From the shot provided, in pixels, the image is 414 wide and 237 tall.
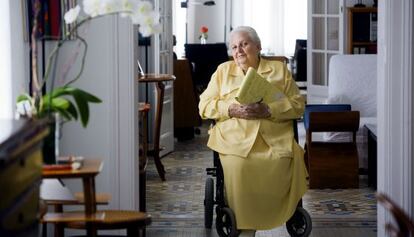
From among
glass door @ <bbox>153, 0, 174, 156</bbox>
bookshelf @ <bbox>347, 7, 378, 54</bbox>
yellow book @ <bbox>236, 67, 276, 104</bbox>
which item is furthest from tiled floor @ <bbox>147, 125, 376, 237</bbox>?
bookshelf @ <bbox>347, 7, 378, 54</bbox>

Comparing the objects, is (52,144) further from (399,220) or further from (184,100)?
(184,100)

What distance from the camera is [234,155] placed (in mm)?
5719

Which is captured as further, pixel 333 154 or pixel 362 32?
pixel 362 32

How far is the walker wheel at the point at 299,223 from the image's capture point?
580 cm

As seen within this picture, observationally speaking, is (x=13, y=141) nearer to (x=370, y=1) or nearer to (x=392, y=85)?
(x=392, y=85)

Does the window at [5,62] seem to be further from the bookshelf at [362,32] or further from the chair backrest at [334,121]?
the bookshelf at [362,32]

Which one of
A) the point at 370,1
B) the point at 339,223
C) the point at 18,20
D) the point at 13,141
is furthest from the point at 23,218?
the point at 370,1

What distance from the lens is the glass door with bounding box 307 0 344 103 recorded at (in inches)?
402

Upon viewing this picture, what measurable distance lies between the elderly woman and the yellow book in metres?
0.05

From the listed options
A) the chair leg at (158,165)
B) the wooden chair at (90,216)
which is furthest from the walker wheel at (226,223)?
the chair leg at (158,165)

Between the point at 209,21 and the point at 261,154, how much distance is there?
8787 mm

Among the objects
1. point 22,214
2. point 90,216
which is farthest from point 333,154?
point 22,214

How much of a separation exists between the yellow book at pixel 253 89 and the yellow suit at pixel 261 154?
0.27ft

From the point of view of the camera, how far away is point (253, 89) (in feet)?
18.5
